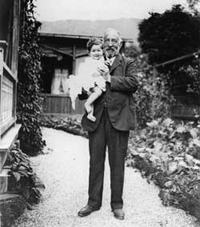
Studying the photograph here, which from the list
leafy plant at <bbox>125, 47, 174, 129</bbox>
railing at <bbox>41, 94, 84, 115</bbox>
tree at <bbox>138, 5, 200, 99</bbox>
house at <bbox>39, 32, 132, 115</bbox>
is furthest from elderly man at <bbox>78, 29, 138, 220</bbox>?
house at <bbox>39, 32, 132, 115</bbox>

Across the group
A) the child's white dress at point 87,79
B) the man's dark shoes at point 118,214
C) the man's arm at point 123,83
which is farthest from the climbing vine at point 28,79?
the man's dark shoes at point 118,214

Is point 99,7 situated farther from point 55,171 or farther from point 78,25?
point 55,171

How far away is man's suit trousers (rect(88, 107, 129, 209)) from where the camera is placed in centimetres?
321

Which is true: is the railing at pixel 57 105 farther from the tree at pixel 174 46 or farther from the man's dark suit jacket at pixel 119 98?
the man's dark suit jacket at pixel 119 98

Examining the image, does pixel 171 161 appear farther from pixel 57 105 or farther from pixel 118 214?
pixel 57 105

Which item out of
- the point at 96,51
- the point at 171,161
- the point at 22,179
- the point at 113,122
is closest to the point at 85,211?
the point at 22,179

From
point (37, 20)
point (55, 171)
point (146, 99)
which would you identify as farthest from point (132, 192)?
point (146, 99)

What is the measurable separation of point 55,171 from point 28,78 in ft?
5.35

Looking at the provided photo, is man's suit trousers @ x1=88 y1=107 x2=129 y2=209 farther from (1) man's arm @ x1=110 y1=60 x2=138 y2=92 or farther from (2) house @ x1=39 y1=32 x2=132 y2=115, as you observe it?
(2) house @ x1=39 y1=32 x2=132 y2=115

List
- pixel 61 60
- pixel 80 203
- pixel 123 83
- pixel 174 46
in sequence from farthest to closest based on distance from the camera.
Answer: pixel 61 60 → pixel 174 46 → pixel 80 203 → pixel 123 83

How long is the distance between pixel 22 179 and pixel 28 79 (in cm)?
266

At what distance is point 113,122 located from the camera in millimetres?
3133

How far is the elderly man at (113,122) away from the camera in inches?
123

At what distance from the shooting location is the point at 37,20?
18.3 feet
